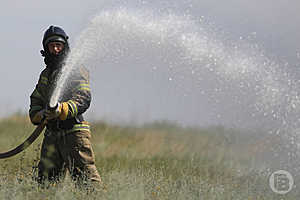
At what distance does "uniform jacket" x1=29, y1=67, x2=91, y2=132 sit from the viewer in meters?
4.33

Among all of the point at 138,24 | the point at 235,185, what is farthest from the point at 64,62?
the point at 235,185

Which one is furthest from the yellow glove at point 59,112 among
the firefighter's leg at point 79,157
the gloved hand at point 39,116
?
the firefighter's leg at point 79,157

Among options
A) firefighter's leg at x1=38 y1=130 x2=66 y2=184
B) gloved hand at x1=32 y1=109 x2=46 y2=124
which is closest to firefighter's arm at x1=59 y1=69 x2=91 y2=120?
gloved hand at x1=32 y1=109 x2=46 y2=124

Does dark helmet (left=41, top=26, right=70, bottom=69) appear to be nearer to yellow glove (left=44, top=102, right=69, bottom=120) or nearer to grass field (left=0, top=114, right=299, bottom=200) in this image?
yellow glove (left=44, top=102, right=69, bottom=120)

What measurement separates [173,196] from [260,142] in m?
1.88

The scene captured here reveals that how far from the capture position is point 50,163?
4543 millimetres

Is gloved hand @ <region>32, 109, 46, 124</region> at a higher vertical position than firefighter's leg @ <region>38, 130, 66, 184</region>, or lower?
higher

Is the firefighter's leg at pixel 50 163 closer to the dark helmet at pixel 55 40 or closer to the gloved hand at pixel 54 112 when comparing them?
the gloved hand at pixel 54 112

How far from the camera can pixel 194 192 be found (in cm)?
450

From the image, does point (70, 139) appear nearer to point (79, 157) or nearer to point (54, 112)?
point (79, 157)

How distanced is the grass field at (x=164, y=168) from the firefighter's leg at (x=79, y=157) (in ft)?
0.44

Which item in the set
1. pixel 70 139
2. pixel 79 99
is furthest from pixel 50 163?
pixel 79 99

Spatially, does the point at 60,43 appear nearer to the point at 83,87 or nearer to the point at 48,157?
the point at 83,87

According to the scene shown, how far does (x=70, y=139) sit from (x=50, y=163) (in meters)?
0.37
